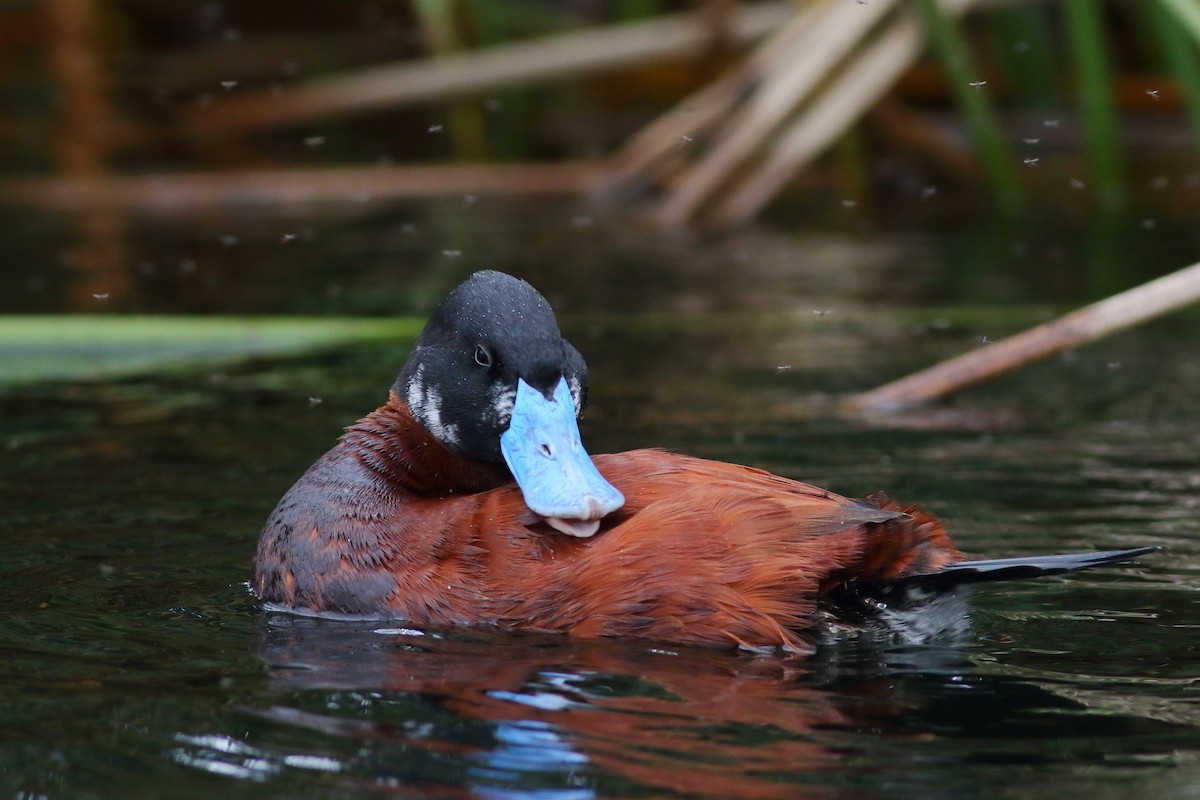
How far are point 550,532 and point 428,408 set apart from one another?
724mm

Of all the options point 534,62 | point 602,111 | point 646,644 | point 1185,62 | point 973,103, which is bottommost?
point 646,644

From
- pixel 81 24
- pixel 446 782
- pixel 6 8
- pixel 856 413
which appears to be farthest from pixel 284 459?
pixel 6 8

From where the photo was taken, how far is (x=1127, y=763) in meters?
3.13

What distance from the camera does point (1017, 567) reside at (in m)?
3.70

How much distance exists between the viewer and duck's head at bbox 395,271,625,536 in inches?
161

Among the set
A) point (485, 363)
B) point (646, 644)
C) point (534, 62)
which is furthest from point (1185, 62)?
point (646, 644)

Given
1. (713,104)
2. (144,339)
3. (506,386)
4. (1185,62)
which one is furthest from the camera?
(713,104)

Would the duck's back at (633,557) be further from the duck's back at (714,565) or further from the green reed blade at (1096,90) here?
the green reed blade at (1096,90)

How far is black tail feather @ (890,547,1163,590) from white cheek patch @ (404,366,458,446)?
1.30 meters

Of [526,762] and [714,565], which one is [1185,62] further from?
[526,762]

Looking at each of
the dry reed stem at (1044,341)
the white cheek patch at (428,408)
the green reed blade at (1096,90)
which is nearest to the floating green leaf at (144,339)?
the dry reed stem at (1044,341)

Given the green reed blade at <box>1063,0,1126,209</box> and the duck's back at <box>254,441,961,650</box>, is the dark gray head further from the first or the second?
the green reed blade at <box>1063,0,1126,209</box>

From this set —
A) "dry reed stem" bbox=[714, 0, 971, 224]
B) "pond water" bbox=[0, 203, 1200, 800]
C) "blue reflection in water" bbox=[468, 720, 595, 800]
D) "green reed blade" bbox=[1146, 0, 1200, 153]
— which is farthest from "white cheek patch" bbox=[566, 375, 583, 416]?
"dry reed stem" bbox=[714, 0, 971, 224]

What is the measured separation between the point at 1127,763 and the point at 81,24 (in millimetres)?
10360
